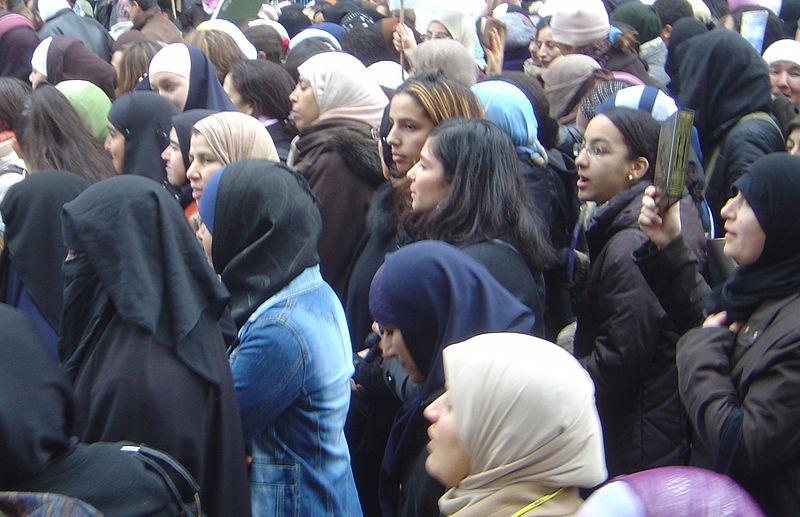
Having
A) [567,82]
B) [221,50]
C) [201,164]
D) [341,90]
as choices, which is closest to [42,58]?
[221,50]

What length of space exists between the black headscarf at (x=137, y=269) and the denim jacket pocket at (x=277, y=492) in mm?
437

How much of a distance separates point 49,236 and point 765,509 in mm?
2531

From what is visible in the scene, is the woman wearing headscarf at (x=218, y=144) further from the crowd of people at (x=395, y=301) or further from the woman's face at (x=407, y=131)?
the woman's face at (x=407, y=131)

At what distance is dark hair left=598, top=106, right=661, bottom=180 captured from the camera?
400 centimetres

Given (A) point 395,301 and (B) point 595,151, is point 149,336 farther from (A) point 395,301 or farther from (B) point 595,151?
(B) point 595,151

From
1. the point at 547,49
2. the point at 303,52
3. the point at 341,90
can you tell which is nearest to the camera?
the point at 341,90

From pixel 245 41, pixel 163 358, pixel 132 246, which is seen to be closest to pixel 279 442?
pixel 163 358

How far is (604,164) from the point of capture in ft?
13.2

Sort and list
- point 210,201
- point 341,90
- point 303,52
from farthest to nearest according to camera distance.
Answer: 1. point 303,52
2. point 341,90
3. point 210,201

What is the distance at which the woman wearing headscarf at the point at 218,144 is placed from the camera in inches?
161

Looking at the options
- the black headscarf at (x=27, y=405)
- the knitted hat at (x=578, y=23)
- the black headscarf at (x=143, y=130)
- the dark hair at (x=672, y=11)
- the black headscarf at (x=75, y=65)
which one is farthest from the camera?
the dark hair at (x=672, y=11)

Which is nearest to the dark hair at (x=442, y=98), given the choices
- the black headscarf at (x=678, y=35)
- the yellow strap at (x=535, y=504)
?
the yellow strap at (x=535, y=504)

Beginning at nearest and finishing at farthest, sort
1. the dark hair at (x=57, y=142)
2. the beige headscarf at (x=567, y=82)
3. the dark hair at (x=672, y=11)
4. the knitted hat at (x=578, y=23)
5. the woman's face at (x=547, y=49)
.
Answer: the dark hair at (x=57, y=142), the beige headscarf at (x=567, y=82), the knitted hat at (x=578, y=23), the woman's face at (x=547, y=49), the dark hair at (x=672, y=11)

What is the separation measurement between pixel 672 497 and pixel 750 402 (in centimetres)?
128
